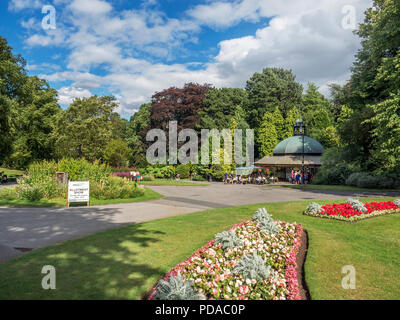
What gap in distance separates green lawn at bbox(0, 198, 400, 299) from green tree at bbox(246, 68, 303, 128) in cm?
5101

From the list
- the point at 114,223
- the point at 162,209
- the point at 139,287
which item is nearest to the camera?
the point at 139,287

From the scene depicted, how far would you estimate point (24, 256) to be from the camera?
6371mm

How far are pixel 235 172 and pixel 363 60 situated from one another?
21861 millimetres

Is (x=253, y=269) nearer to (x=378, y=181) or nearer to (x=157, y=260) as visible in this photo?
(x=157, y=260)

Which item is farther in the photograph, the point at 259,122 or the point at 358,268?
the point at 259,122

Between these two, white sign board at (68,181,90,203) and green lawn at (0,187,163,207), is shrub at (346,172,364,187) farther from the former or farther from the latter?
white sign board at (68,181,90,203)

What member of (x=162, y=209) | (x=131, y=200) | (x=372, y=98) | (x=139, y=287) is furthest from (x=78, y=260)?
(x=372, y=98)

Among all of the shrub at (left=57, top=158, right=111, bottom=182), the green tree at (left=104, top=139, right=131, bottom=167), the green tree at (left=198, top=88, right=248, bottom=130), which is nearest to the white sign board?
the shrub at (left=57, top=158, right=111, bottom=182)

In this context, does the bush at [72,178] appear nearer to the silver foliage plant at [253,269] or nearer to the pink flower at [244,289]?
the silver foliage plant at [253,269]

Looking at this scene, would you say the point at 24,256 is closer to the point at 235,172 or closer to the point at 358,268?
the point at 358,268

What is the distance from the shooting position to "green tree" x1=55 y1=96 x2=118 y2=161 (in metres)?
34.7

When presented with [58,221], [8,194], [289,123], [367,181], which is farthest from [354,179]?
[289,123]

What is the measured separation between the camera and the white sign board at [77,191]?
14.2 metres

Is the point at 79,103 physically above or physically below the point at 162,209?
above
